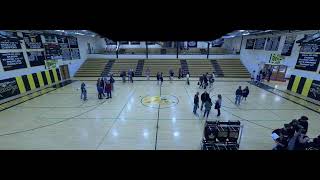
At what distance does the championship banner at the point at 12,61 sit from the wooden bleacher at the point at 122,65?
9.88 meters

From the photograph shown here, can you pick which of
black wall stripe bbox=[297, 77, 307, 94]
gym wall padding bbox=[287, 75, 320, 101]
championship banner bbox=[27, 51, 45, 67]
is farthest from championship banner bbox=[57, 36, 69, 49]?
black wall stripe bbox=[297, 77, 307, 94]

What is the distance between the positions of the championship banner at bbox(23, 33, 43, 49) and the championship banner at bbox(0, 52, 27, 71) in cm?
140

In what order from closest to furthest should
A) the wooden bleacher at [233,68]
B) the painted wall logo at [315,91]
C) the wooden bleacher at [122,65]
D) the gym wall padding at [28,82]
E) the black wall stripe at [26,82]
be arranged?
the painted wall logo at [315,91] → the gym wall padding at [28,82] → the black wall stripe at [26,82] → the wooden bleacher at [233,68] → the wooden bleacher at [122,65]

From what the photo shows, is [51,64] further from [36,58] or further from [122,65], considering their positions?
[122,65]

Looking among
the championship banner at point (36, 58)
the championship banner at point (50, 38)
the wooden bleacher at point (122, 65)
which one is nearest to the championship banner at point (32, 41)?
the championship banner at point (36, 58)

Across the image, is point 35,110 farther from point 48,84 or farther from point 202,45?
point 202,45

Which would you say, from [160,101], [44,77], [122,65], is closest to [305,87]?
[160,101]

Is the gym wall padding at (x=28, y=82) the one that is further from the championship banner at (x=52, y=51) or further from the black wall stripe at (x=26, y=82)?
the championship banner at (x=52, y=51)

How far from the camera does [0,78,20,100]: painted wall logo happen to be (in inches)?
A: 516

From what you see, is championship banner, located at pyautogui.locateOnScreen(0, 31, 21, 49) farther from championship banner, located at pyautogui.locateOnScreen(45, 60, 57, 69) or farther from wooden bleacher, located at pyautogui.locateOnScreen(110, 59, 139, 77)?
wooden bleacher, located at pyautogui.locateOnScreen(110, 59, 139, 77)

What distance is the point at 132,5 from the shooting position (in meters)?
1.51

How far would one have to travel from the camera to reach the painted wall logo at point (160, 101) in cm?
1180

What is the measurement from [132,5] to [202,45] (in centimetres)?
3248

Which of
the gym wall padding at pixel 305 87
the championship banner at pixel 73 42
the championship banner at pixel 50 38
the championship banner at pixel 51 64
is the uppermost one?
the championship banner at pixel 50 38
